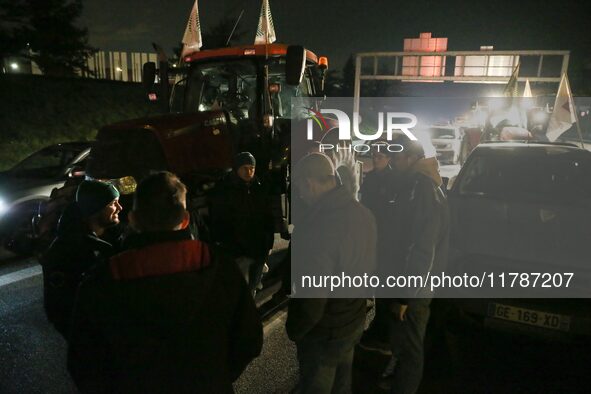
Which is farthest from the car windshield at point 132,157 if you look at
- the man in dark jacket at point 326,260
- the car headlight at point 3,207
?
the man in dark jacket at point 326,260

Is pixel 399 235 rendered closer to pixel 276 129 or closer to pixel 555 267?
pixel 555 267

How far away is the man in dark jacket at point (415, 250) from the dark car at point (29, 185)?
5.31 meters

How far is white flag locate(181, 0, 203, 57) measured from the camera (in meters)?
6.71

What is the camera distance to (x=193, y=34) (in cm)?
677

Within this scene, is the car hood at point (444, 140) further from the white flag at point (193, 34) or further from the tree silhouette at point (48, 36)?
the tree silhouette at point (48, 36)

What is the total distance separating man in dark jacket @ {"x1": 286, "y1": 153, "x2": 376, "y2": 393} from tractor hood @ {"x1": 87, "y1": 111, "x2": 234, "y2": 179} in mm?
3158

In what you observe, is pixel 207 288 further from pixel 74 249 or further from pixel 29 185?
pixel 29 185

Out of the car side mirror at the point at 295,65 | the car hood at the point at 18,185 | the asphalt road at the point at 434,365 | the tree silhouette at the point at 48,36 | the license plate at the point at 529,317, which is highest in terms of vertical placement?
the tree silhouette at the point at 48,36

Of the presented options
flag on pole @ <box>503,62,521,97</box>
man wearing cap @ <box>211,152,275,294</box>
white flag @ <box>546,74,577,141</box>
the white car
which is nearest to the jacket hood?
man wearing cap @ <box>211,152,275,294</box>

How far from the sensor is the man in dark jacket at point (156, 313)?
1.43 m

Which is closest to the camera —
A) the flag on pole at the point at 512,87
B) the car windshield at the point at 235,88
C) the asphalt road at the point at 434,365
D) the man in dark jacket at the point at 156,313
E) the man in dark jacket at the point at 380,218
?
the man in dark jacket at the point at 156,313

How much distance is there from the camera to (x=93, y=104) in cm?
1912

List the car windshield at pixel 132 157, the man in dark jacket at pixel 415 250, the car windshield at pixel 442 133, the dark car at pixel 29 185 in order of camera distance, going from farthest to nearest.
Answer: the car windshield at pixel 442 133 < the dark car at pixel 29 185 < the car windshield at pixel 132 157 < the man in dark jacket at pixel 415 250

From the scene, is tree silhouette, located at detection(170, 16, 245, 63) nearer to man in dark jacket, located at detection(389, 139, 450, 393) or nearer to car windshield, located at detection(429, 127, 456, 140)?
car windshield, located at detection(429, 127, 456, 140)
